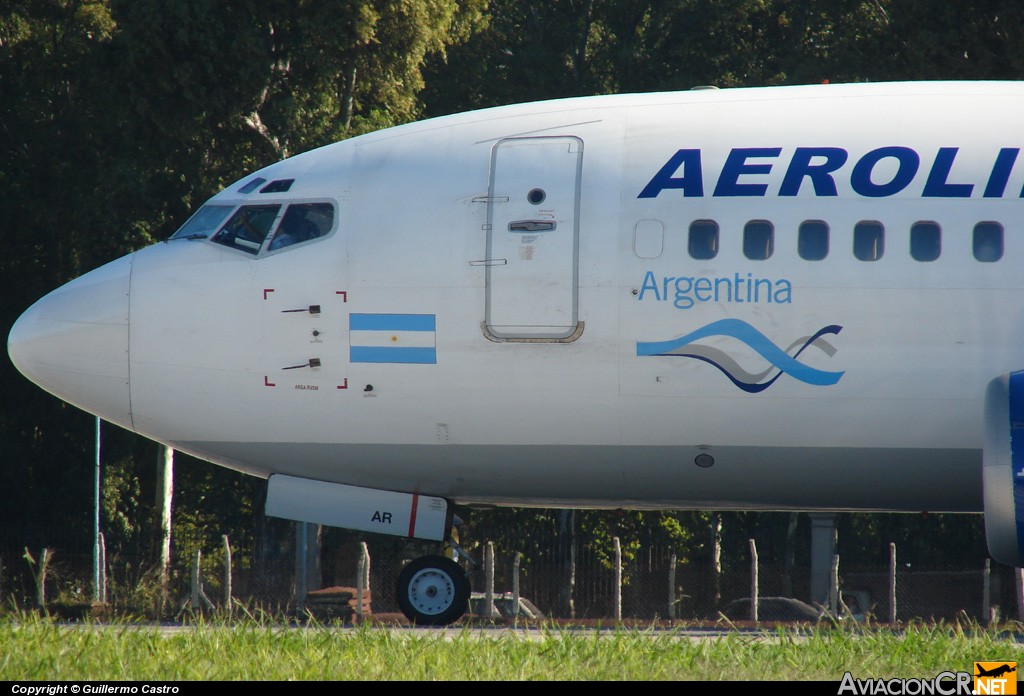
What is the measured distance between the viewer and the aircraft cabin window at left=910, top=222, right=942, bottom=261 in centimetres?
1185

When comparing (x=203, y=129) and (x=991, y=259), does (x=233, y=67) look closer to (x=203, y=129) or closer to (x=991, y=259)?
(x=203, y=129)

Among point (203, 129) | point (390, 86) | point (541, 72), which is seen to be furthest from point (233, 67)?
point (541, 72)

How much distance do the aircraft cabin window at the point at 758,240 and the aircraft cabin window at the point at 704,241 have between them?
28 cm

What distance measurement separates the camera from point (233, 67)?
1012 inches

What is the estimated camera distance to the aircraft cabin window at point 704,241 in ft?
39.4

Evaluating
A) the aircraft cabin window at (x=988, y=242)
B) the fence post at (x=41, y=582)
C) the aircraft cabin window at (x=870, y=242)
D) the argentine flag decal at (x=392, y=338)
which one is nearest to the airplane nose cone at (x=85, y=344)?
the argentine flag decal at (x=392, y=338)

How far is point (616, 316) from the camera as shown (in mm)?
12055

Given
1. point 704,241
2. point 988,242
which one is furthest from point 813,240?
point 988,242

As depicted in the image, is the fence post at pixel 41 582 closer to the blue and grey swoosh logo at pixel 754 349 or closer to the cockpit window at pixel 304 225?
the cockpit window at pixel 304 225

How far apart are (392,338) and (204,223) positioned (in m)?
2.67

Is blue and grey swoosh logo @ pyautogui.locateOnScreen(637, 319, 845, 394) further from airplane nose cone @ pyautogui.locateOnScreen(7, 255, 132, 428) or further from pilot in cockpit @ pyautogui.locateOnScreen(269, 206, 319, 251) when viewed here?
airplane nose cone @ pyautogui.locateOnScreen(7, 255, 132, 428)

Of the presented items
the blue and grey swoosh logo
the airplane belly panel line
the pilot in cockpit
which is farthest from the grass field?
the pilot in cockpit

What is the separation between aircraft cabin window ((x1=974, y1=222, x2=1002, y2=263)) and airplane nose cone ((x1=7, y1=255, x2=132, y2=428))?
832 centimetres

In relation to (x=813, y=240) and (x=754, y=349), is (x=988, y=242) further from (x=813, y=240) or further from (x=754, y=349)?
(x=754, y=349)
